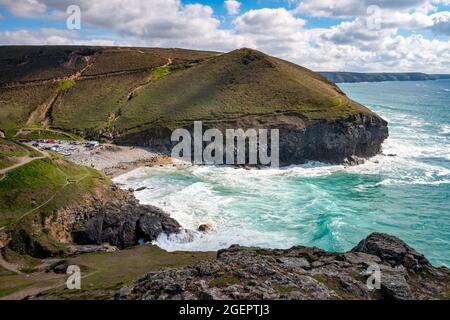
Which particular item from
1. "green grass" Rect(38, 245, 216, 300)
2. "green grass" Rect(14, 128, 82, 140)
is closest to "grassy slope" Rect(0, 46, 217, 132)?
"green grass" Rect(14, 128, 82, 140)

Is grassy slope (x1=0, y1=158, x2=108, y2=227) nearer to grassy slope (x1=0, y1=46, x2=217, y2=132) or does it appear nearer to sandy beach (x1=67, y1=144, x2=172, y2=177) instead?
sandy beach (x1=67, y1=144, x2=172, y2=177)

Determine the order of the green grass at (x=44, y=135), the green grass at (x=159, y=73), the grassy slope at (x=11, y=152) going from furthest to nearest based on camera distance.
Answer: the green grass at (x=159, y=73) < the green grass at (x=44, y=135) < the grassy slope at (x=11, y=152)

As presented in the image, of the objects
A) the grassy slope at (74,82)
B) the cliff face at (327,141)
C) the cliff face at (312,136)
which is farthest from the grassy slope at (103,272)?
the grassy slope at (74,82)

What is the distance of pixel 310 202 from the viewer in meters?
66.2

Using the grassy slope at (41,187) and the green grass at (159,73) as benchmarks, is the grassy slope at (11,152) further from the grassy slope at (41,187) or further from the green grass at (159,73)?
the green grass at (159,73)

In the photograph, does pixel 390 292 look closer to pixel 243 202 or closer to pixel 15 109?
pixel 243 202

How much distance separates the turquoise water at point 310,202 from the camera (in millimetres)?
52000

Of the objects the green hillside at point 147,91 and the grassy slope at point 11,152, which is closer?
the grassy slope at point 11,152

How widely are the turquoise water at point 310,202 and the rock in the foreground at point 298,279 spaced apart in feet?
65.2

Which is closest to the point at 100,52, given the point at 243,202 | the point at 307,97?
the point at 307,97

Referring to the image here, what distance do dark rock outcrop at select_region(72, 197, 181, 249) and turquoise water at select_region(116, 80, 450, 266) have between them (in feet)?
6.31

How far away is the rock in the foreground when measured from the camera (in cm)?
2302

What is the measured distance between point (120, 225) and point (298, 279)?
2972 centimetres
